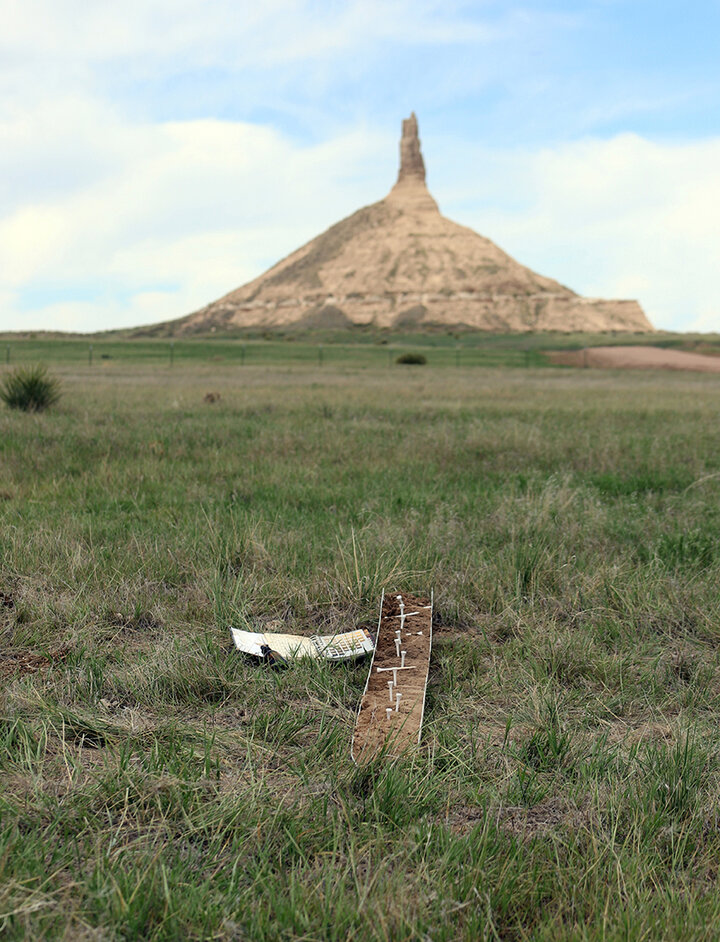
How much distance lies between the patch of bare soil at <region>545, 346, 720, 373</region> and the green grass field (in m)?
31.3

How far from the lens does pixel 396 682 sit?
10.3 feet

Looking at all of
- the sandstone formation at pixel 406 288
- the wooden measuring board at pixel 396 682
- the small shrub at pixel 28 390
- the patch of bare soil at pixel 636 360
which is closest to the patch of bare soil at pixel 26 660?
the wooden measuring board at pixel 396 682

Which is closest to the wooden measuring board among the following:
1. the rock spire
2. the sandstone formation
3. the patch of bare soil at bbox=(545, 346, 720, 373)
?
the patch of bare soil at bbox=(545, 346, 720, 373)

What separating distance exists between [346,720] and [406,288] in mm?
132768

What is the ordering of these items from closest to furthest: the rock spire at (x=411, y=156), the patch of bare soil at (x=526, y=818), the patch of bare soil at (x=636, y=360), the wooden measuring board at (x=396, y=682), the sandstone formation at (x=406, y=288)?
the patch of bare soil at (x=526, y=818) < the wooden measuring board at (x=396, y=682) < the patch of bare soil at (x=636, y=360) < the sandstone formation at (x=406, y=288) < the rock spire at (x=411, y=156)

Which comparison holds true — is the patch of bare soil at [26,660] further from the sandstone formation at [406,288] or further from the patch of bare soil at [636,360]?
the sandstone formation at [406,288]

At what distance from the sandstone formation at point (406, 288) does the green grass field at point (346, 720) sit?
377 ft

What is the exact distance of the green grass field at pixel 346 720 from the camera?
1882mm

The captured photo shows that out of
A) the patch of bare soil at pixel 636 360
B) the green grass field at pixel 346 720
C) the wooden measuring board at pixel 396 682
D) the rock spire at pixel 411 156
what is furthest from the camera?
the rock spire at pixel 411 156

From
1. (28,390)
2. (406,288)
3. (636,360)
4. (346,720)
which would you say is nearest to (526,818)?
(346,720)

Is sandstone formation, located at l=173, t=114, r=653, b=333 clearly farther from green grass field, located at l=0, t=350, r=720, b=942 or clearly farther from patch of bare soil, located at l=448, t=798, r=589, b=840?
patch of bare soil, located at l=448, t=798, r=589, b=840

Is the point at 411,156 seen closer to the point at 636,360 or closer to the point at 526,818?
the point at 636,360

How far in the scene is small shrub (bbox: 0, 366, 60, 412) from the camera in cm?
1204

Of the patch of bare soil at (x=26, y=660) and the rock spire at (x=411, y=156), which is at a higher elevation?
the rock spire at (x=411, y=156)
